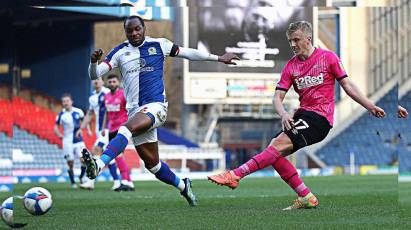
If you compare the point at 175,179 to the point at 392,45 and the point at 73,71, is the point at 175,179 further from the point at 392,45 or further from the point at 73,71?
the point at 392,45

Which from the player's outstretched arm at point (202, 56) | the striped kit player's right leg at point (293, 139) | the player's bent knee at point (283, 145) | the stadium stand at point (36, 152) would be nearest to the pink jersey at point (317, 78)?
the striped kit player's right leg at point (293, 139)

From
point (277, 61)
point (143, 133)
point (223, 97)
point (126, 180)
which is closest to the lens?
point (143, 133)

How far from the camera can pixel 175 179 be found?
10180 millimetres

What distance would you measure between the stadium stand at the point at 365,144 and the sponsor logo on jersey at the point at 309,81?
99.8 ft

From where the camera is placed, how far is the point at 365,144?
3959 centimetres

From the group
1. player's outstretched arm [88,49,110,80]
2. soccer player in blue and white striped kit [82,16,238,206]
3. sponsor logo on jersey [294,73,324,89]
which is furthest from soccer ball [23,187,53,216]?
sponsor logo on jersey [294,73,324,89]

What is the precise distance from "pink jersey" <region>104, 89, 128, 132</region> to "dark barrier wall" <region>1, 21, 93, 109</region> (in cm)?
2297

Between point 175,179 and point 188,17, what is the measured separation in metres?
22.1

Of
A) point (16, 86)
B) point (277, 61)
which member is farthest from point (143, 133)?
point (16, 86)

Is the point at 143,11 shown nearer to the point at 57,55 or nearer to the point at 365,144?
the point at 57,55

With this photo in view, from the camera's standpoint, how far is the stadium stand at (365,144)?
128 ft

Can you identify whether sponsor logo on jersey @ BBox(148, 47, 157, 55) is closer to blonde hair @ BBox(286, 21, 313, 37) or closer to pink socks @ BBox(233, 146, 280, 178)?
blonde hair @ BBox(286, 21, 313, 37)

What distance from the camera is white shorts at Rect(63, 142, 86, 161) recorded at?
18094 millimetres

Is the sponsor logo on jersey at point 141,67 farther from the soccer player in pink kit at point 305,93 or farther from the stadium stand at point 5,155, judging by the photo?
the stadium stand at point 5,155
